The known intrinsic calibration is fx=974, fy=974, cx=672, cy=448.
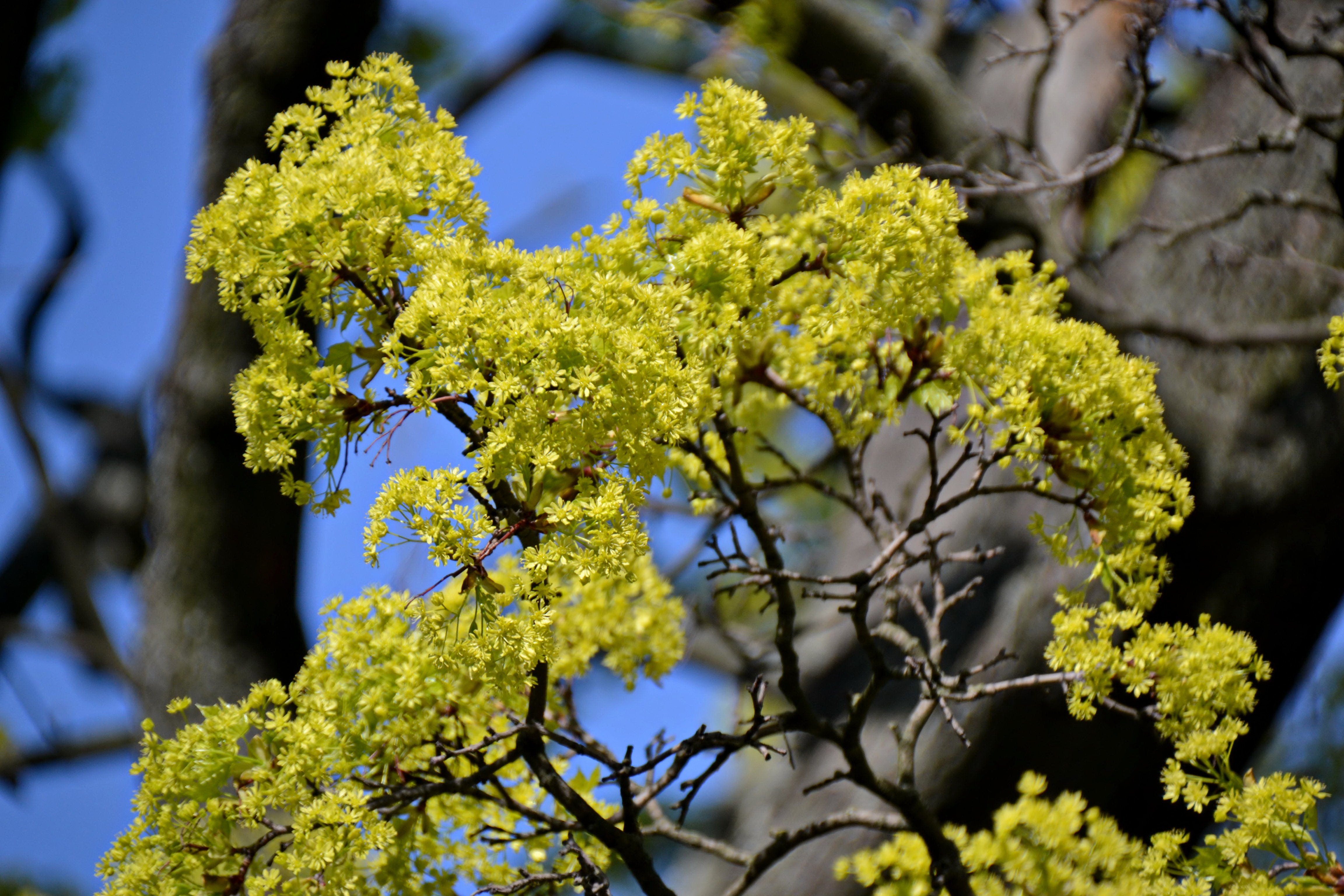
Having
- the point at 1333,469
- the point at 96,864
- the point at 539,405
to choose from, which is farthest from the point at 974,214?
the point at 96,864

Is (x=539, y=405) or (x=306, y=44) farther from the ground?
(x=306, y=44)

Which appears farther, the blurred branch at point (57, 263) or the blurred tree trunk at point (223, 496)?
the blurred branch at point (57, 263)

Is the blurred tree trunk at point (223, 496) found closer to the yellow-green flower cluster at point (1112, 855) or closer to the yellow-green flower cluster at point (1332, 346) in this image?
the yellow-green flower cluster at point (1112, 855)

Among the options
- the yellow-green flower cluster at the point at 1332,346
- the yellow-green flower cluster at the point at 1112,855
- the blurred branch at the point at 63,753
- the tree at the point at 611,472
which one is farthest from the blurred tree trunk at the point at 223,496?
the yellow-green flower cluster at the point at 1332,346

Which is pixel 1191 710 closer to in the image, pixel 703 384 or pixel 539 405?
pixel 703 384

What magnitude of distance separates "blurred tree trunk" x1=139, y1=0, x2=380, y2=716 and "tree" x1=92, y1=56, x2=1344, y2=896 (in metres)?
1.38

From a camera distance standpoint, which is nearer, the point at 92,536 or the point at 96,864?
the point at 96,864

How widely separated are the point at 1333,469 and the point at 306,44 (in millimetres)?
3066

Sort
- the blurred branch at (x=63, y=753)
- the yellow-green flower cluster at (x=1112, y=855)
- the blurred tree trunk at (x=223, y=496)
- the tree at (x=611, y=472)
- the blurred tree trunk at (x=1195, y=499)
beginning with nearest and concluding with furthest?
the tree at (x=611, y=472), the yellow-green flower cluster at (x=1112, y=855), the blurred tree trunk at (x=1195, y=499), the blurred tree trunk at (x=223, y=496), the blurred branch at (x=63, y=753)

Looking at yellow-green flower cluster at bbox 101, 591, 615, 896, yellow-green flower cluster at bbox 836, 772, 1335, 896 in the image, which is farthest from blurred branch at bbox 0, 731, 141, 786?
yellow-green flower cluster at bbox 836, 772, 1335, 896

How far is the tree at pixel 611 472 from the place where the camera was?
1019mm

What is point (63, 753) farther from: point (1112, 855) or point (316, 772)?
point (1112, 855)

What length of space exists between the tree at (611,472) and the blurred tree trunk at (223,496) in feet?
4.53

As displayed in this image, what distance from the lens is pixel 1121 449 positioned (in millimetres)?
1350
